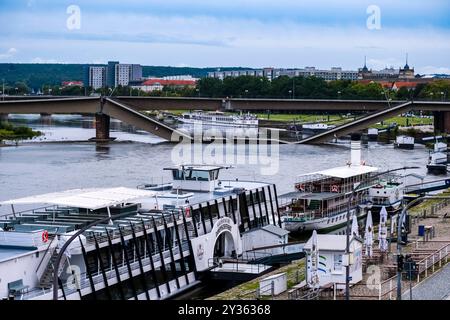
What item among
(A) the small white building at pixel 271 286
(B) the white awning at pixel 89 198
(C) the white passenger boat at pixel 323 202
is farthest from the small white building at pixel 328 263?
(C) the white passenger boat at pixel 323 202

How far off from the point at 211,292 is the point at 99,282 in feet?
8.64

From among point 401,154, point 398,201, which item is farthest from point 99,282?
point 401,154

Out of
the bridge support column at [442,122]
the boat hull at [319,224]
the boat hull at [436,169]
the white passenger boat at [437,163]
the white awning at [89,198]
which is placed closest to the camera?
the white awning at [89,198]

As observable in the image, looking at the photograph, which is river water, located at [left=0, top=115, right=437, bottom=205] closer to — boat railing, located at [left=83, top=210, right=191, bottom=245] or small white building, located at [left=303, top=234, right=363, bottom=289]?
boat railing, located at [left=83, top=210, right=191, bottom=245]

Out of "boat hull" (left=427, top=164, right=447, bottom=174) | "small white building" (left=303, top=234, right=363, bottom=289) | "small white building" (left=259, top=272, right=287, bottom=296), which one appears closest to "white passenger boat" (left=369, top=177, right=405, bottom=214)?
"boat hull" (left=427, top=164, right=447, bottom=174)

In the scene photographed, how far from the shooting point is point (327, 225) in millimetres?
21922

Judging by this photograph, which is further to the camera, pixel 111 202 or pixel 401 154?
pixel 401 154

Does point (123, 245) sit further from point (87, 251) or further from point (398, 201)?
point (398, 201)

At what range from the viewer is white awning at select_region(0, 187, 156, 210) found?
13.3 m

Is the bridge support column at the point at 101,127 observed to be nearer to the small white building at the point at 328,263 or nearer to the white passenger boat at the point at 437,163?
the white passenger boat at the point at 437,163

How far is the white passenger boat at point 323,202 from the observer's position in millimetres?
21500

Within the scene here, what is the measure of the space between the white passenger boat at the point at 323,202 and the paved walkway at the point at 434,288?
7747mm

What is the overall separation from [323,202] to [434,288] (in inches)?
397

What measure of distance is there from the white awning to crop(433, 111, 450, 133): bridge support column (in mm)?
46829
